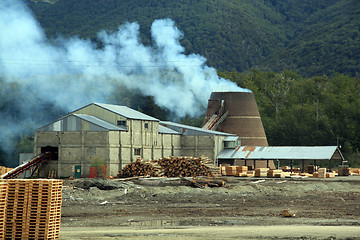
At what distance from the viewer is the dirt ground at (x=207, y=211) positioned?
22.8m

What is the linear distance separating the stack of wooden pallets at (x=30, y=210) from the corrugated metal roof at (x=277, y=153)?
4925 centimetres

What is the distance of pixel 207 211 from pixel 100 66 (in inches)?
2269

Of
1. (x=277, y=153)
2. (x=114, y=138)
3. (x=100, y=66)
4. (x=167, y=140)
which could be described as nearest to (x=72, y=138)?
(x=114, y=138)

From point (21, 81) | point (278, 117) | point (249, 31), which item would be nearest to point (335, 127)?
point (278, 117)

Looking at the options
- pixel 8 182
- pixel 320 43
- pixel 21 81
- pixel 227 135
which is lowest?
pixel 8 182

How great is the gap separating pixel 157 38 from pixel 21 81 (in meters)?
21.3

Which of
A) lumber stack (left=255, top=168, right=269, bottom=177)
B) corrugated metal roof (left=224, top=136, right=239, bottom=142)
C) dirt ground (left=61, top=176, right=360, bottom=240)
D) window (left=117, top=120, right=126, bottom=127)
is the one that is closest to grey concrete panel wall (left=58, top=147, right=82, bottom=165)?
window (left=117, top=120, right=126, bottom=127)

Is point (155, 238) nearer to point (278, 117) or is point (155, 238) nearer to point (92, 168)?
point (92, 168)

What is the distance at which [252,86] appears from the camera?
118 meters

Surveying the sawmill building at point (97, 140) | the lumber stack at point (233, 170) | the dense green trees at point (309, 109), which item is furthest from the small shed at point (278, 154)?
the dense green trees at point (309, 109)

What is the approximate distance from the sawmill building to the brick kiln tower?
14825 mm

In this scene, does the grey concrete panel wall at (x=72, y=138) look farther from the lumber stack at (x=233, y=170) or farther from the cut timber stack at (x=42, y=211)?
the cut timber stack at (x=42, y=211)

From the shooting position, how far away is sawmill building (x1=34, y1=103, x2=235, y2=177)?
192ft

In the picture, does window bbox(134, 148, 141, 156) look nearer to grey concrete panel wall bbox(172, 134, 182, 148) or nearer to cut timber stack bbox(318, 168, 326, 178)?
grey concrete panel wall bbox(172, 134, 182, 148)
